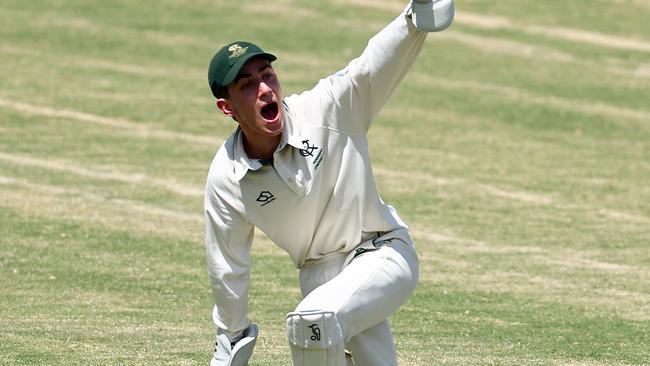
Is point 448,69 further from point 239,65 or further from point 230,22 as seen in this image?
point 239,65

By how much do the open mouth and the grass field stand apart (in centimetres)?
190

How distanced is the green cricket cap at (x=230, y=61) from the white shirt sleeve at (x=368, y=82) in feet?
1.04

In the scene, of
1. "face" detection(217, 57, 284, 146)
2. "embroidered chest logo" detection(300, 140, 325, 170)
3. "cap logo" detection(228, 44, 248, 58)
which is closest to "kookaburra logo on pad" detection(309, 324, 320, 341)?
"embroidered chest logo" detection(300, 140, 325, 170)

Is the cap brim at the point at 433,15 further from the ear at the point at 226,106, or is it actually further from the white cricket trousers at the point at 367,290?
the white cricket trousers at the point at 367,290

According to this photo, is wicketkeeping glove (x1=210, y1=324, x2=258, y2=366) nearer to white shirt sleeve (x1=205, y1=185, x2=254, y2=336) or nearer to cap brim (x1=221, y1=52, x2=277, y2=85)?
white shirt sleeve (x1=205, y1=185, x2=254, y2=336)

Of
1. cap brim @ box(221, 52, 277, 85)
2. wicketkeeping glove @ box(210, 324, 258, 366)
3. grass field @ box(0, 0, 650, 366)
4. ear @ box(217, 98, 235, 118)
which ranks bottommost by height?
grass field @ box(0, 0, 650, 366)

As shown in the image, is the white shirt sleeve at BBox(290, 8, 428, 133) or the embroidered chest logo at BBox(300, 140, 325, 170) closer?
the white shirt sleeve at BBox(290, 8, 428, 133)

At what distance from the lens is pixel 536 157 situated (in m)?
15.3

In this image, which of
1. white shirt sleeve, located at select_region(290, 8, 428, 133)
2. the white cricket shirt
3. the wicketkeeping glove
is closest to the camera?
white shirt sleeve, located at select_region(290, 8, 428, 133)

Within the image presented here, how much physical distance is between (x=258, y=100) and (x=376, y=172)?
27.8 feet

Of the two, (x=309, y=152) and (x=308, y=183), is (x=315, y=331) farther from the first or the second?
(x=309, y=152)

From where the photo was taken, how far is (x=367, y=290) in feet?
20.2

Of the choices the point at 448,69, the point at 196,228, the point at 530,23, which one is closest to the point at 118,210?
the point at 196,228

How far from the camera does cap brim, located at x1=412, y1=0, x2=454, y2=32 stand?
5996 mm
